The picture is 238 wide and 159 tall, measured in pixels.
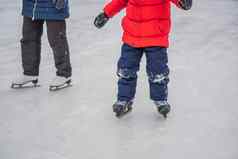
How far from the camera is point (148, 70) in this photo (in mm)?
4207

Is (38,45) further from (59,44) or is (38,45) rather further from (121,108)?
(121,108)

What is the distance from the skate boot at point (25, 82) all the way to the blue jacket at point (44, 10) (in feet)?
1.71

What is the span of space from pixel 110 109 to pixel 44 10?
37.9 inches

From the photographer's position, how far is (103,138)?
3850 mm

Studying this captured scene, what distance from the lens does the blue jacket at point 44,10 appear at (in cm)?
473

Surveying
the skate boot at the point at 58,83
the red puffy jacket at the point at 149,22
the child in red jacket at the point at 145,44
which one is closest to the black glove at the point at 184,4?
the child in red jacket at the point at 145,44

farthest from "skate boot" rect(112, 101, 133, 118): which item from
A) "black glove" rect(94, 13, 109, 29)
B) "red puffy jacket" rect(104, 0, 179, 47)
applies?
"black glove" rect(94, 13, 109, 29)

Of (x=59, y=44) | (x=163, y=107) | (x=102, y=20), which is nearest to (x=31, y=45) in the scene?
(x=59, y=44)

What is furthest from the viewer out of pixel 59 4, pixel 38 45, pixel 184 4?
pixel 38 45

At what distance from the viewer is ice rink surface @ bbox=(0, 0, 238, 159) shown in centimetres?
367

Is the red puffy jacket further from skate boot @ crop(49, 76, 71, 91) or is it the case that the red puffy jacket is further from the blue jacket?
skate boot @ crop(49, 76, 71, 91)

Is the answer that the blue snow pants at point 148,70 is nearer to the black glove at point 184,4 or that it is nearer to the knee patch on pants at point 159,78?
the knee patch on pants at point 159,78

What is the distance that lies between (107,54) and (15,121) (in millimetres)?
2042

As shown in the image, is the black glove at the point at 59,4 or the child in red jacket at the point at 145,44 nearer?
the child in red jacket at the point at 145,44
